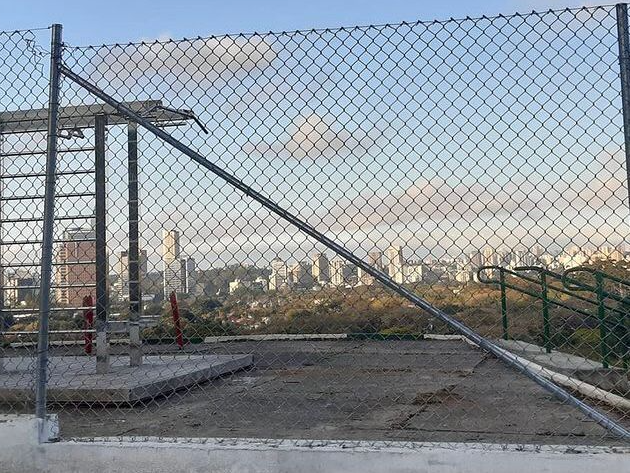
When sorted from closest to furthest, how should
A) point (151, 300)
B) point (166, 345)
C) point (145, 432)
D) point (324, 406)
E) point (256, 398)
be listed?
point (145, 432), point (324, 406), point (256, 398), point (151, 300), point (166, 345)

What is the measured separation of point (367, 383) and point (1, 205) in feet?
13.8

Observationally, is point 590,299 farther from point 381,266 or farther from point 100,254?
point 100,254

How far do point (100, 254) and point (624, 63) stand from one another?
4754mm

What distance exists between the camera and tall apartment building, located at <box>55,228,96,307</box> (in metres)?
7.26

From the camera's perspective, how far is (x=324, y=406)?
22.1 ft

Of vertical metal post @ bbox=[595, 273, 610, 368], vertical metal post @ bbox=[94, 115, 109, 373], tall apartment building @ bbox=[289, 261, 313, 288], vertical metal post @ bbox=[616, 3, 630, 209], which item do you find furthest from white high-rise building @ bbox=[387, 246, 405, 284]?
vertical metal post @ bbox=[94, 115, 109, 373]

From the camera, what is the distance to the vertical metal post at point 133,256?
24.9 feet

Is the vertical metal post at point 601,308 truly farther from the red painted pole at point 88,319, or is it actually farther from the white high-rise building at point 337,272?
the red painted pole at point 88,319

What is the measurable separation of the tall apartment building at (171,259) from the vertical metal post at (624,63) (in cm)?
257

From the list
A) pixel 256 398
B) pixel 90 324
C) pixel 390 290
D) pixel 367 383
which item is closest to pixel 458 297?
pixel 390 290

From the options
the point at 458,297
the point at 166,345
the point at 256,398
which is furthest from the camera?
the point at 166,345

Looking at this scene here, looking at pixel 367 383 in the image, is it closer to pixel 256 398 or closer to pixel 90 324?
pixel 256 398

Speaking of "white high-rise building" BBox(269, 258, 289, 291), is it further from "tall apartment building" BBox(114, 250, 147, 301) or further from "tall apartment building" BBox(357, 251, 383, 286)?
"tall apartment building" BBox(114, 250, 147, 301)

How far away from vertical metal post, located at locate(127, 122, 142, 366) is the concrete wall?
346 cm
